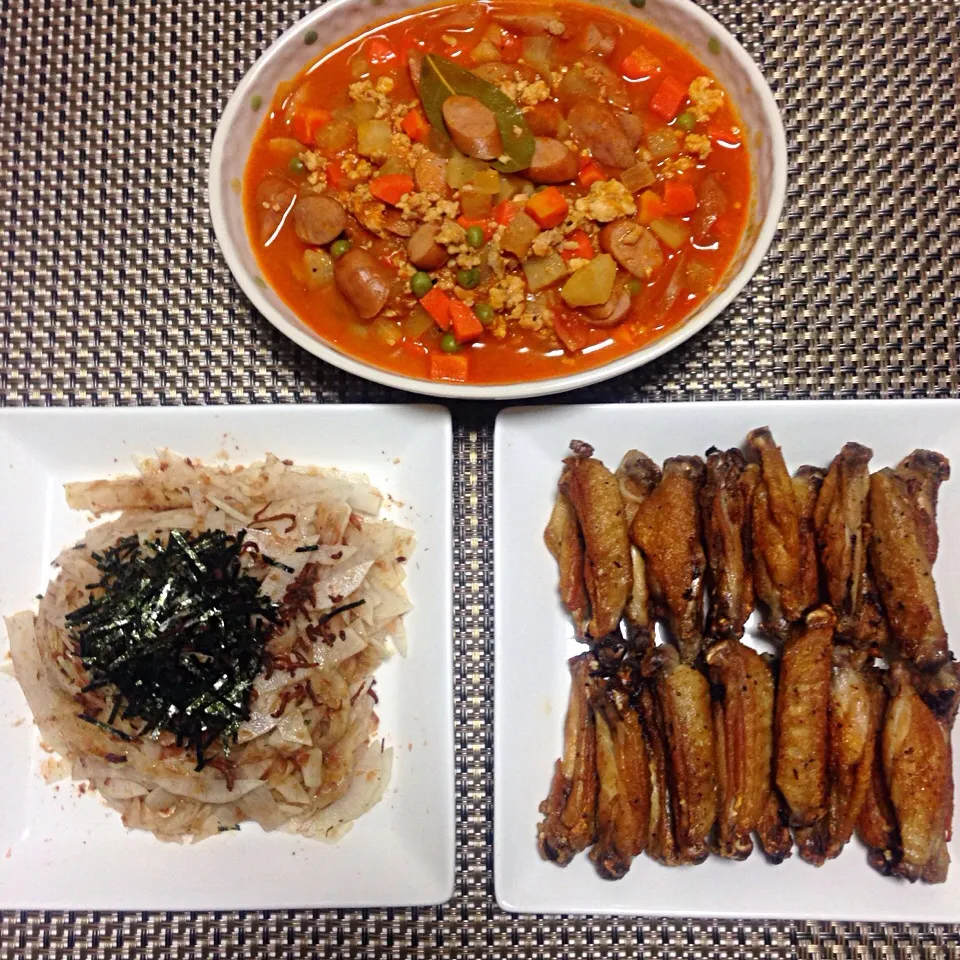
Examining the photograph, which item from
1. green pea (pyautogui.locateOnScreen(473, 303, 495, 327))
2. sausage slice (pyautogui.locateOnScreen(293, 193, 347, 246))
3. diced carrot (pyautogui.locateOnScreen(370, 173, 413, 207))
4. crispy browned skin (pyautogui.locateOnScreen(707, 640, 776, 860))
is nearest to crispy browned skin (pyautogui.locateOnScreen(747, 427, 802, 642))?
crispy browned skin (pyautogui.locateOnScreen(707, 640, 776, 860))

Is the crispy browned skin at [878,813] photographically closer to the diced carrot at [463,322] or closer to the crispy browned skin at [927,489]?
the crispy browned skin at [927,489]

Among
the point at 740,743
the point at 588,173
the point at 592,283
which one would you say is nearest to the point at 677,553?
the point at 740,743

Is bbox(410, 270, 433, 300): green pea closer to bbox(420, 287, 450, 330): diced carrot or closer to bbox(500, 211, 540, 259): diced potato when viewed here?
bbox(420, 287, 450, 330): diced carrot

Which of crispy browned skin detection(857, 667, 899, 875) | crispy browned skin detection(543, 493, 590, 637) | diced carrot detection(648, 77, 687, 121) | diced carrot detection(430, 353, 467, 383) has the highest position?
diced carrot detection(648, 77, 687, 121)

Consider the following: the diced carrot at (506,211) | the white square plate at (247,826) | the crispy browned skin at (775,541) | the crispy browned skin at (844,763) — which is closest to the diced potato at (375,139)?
the diced carrot at (506,211)

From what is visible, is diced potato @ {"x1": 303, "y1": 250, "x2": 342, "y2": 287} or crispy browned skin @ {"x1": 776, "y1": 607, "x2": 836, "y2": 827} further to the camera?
diced potato @ {"x1": 303, "y1": 250, "x2": 342, "y2": 287}

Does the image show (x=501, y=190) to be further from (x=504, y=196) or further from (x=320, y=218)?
(x=320, y=218)
